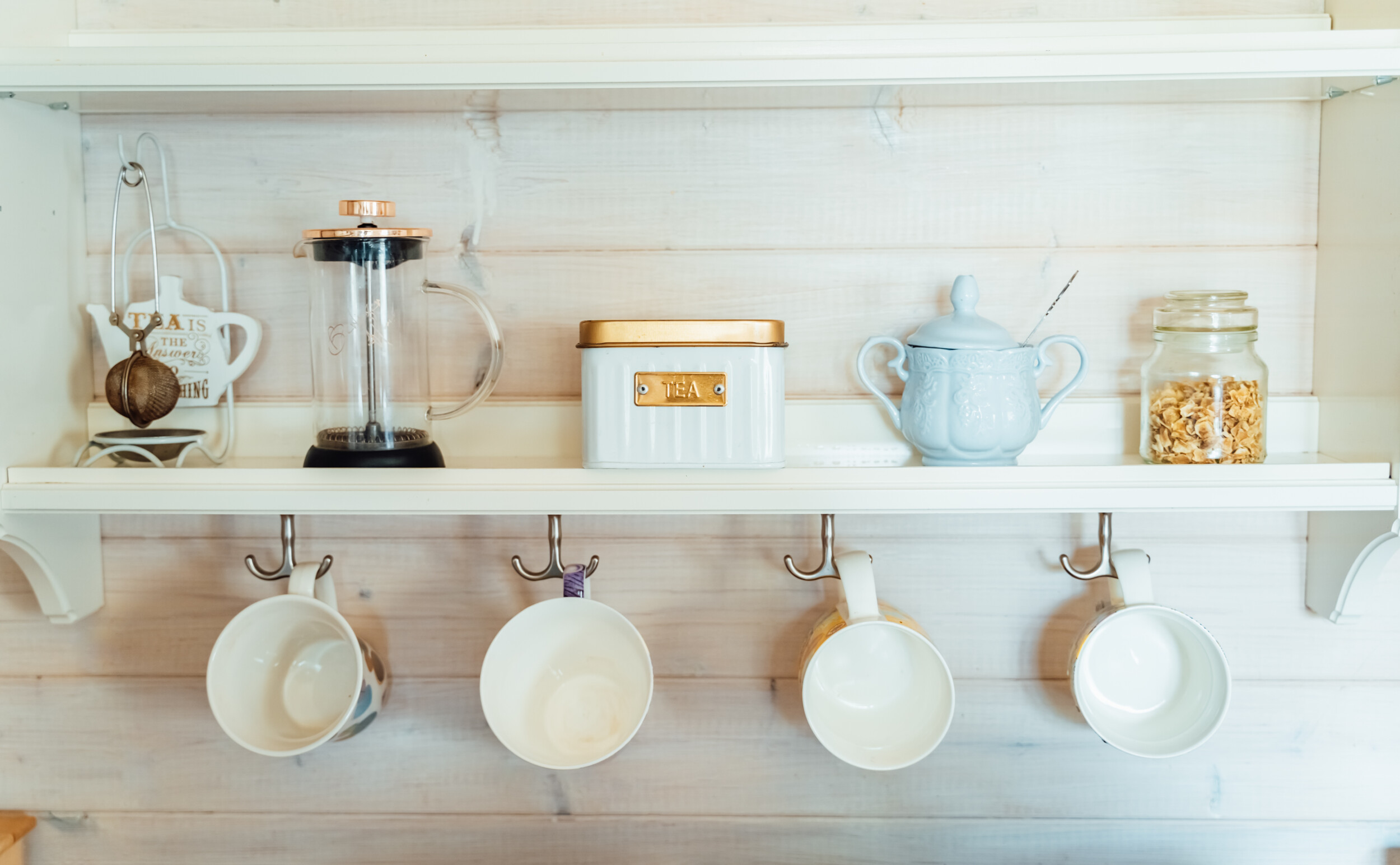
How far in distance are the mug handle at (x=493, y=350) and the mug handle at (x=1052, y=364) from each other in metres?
0.51

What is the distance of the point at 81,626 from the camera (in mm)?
1116

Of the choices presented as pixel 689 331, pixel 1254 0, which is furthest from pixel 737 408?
pixel 1254 0

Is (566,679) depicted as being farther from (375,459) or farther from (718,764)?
(375,459)

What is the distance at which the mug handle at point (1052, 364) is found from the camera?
0.97 metres

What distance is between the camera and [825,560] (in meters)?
1.03

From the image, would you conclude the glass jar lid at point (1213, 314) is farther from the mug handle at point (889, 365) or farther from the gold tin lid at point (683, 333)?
the gold tin lid at point (683, 333)

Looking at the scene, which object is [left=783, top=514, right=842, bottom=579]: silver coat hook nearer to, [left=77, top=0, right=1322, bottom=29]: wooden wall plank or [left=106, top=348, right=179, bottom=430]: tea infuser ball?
[left=77, top=0, right=1322, bottom=29]: wooden wall plank

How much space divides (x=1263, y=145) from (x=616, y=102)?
670 millimetres

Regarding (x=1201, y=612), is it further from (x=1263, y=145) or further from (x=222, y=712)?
(x=222, y=712)

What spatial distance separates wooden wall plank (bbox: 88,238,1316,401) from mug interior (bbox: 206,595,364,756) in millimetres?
240

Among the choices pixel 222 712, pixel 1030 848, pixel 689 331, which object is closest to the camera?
pixel 689 331

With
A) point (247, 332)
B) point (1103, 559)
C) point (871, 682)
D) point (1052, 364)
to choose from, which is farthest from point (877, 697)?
point (247, 332)

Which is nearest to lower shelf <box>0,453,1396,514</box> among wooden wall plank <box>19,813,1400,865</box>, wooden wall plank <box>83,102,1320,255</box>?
wooden wall plank <box>83,102,1320,255</box>

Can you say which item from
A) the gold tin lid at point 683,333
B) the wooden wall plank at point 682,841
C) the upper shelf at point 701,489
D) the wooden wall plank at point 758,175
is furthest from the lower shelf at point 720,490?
the wooden wall plank at point 682,841
